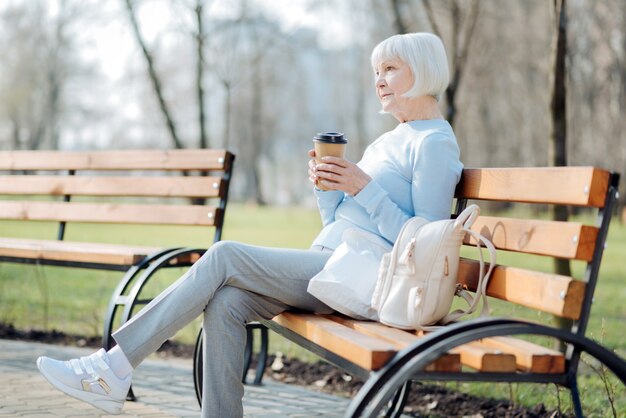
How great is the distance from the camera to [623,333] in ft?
23.2

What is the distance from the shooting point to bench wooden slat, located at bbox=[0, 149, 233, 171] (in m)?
5.06

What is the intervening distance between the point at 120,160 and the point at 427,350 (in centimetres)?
373

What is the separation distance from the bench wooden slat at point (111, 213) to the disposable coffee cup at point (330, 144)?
5.99ft

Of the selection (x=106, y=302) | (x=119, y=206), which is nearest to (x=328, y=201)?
(x=119, y=206)

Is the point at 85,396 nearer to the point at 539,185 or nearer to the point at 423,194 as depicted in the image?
the point at 423,194

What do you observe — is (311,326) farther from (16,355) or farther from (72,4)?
(72,4)

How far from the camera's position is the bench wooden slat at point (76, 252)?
452cm

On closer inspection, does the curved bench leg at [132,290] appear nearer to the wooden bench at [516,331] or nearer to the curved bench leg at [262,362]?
the curved bench leg at [262,362]

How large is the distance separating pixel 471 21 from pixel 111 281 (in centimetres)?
510

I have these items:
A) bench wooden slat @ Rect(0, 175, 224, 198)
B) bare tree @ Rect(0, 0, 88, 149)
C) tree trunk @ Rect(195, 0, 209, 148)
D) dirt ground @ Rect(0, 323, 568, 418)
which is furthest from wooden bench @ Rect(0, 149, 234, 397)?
bare tree @ Rect(0, 0, 88, 149)

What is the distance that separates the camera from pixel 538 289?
2.65 metres

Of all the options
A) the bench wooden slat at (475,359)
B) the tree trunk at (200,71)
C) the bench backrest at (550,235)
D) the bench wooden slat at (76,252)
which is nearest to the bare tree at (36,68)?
the tree trunk at (200,71)

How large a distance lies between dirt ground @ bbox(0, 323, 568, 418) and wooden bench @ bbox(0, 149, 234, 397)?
72 cm

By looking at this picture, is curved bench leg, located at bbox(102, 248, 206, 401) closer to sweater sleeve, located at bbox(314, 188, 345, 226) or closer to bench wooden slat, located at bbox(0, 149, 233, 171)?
bench wooden slat, located at bbox(0, 149, 233, 171)
